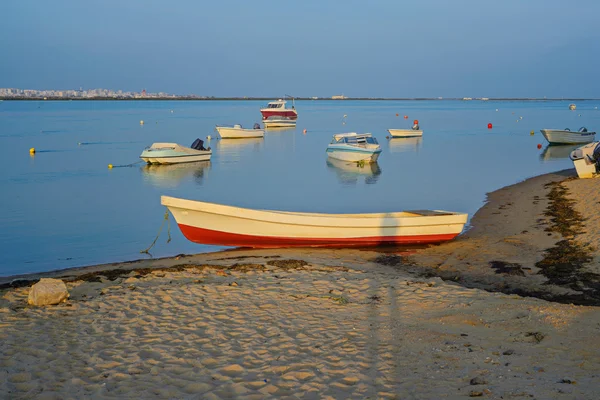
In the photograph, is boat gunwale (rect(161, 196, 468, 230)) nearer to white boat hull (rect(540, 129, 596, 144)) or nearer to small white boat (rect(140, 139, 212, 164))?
small white boat (rect(140, 139, 212, 164))

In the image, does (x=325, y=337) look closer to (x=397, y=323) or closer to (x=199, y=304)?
(x=397, y=323)

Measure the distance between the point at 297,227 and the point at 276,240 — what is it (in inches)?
25.3

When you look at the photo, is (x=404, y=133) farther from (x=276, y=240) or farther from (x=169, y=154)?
(x=276, y=240)

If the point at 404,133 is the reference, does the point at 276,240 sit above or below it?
below

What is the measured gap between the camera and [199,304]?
8805 millimetres

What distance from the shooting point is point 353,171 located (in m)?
33.4

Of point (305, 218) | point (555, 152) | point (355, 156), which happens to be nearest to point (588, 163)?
point (355, 156)

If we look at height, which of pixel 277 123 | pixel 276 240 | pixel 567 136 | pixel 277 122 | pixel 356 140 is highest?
pixel 277 122

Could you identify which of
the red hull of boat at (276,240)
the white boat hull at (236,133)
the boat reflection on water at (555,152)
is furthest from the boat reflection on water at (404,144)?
the red hull of boat at (276,240)

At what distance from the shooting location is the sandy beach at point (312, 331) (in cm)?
591

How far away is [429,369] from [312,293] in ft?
11.4

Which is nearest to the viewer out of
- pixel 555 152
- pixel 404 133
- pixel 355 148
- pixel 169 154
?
pixel 169 154

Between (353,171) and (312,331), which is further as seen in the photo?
(353,171)

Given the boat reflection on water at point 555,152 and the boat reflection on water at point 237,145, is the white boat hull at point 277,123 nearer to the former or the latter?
the boat reflection on water at point 237,145
